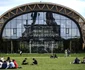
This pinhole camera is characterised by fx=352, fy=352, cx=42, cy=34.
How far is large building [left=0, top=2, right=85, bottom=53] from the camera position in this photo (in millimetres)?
94562

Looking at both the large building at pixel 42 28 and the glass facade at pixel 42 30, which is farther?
the large building at pixel 42 28

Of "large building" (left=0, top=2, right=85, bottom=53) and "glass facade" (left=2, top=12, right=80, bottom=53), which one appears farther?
"large building" (left=0, top=2, right=85, bottom=53)

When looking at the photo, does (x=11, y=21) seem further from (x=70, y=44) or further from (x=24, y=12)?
(x=70, y=44)

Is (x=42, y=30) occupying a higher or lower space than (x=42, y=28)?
lower

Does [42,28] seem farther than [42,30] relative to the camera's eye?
Yes

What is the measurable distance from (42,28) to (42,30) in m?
0.57

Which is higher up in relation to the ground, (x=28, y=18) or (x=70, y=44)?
(x=28, y=18)

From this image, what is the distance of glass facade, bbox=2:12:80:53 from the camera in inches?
3718

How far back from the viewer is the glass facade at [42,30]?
94.4 meters

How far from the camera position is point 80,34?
Answer: 96.2m

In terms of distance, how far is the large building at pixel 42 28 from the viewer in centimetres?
9456

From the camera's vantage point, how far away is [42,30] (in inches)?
3730

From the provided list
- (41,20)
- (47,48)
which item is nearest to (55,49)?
(47,48)

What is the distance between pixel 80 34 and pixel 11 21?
1914 cm
